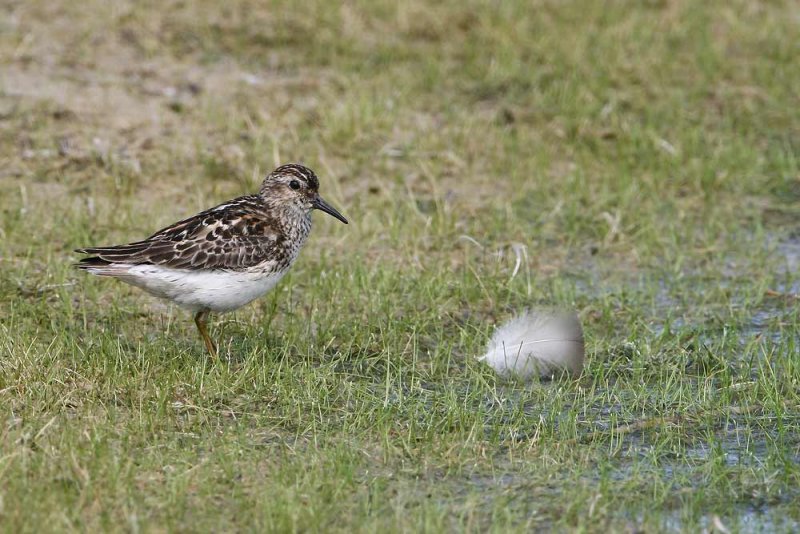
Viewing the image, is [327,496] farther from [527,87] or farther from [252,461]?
[527,87]

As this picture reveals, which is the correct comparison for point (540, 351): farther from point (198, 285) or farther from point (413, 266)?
point (198, 285)

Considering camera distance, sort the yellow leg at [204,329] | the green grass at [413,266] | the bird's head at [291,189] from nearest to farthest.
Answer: the green grass at [413,266] → the yellow leg at [204,329] → the bird's head at [291,189]

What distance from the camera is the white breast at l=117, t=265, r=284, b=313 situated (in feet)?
26.2

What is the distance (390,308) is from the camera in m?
9.07

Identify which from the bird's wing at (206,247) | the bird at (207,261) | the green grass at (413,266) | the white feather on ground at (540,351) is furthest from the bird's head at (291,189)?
the white feather on ground at (540,351)

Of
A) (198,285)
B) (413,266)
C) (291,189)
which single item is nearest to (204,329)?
(198,285)

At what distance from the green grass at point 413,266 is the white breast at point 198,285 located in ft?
1.15

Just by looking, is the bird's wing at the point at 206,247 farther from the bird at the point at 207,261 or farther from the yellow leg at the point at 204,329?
the yellow leg at the point at 204,329

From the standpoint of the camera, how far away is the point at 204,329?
27.4ft

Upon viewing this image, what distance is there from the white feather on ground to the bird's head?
1555 mm

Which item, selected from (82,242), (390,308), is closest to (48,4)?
(82,242)

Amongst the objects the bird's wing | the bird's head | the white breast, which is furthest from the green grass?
the bird's head

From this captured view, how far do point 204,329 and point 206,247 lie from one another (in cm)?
55

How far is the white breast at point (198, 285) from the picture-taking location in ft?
26.2
